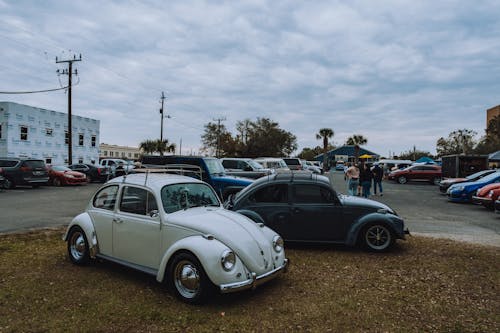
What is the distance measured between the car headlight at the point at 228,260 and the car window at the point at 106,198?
2296 mm

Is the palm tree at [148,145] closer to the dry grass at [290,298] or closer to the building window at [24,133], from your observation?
the building window at [24,133]

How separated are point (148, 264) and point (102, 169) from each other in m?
22.1

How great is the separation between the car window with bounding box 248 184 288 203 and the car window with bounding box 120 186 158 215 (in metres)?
2.61

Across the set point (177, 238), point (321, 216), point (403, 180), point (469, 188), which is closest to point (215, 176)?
point (321, 216)

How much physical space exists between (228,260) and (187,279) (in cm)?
64

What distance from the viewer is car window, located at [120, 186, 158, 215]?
502 centimetres

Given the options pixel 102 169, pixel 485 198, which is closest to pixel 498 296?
pixel 485 198

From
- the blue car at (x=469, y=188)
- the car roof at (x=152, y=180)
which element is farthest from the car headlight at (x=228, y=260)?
the blue car at (x=469, y=188)

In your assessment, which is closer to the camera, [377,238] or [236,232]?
[236,232]

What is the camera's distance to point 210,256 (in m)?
4.17

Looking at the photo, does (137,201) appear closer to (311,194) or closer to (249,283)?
(249,283)

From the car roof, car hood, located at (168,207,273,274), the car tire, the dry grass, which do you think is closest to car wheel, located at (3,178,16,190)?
the dry grass

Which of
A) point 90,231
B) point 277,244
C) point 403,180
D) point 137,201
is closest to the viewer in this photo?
point 277,244

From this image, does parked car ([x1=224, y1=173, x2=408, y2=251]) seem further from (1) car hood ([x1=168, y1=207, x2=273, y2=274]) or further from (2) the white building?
(2) the white building
